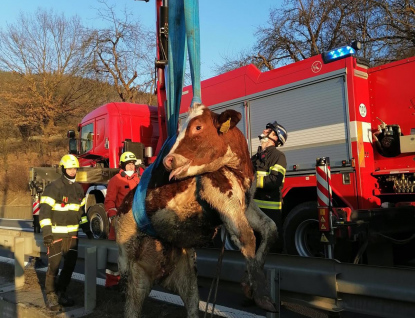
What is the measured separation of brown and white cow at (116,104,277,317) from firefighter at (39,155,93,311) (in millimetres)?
2066

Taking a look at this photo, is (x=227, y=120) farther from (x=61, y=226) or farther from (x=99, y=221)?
(x=99, y=221)

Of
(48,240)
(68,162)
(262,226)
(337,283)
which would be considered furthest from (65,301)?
(337,283)

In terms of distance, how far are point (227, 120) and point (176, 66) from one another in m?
Answer: 0.72

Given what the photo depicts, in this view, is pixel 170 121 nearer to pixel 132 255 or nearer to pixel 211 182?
pixel 211 182

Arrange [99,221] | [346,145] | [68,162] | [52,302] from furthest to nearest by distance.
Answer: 1. [99,221]
2. [346,145]
3. [68,162]
4. [52,302]

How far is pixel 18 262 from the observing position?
524 centimetres

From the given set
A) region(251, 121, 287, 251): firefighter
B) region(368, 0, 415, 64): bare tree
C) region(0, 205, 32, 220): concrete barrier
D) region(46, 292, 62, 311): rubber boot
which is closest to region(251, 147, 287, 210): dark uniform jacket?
region(251, 121, 287, 251): firefighter

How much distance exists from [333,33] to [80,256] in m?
17.5

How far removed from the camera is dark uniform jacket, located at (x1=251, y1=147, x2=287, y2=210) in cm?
436

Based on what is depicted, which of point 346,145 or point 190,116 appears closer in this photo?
point 190,116

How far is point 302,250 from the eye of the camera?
649 cm

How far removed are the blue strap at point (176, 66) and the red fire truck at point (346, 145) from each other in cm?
255

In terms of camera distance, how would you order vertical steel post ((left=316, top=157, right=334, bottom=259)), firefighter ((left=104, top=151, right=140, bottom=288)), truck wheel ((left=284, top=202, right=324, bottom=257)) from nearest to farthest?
vertical steel post ((left=316, top=157, right=334, bottom=259)) < firefighter ((left=104, top=151, right=140, bottom=288)) < truck wheel ((left=284, top=202, right=324, bottom=257))

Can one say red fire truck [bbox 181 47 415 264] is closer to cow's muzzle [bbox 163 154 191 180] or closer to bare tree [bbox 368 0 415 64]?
cow's muzzle [bbox 163 154 191 180]
